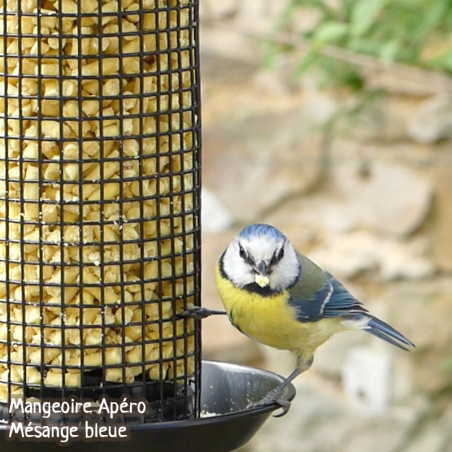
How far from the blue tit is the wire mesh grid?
0.62 ft

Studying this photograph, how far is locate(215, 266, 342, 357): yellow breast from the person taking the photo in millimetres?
3006

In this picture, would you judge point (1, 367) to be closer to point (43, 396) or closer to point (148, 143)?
point (43, 396)

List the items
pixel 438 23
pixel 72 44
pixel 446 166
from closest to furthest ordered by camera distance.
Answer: pixel 72 44 < pixel 438 23 < pixel 446 166

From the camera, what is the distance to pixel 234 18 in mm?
4766

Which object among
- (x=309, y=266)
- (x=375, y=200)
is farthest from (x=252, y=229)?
(x=375, y=200)

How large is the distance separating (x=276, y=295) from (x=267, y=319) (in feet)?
0.23

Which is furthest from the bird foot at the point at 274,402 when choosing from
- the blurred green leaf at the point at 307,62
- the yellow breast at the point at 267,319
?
the blurred green leaf at the point at 307,62

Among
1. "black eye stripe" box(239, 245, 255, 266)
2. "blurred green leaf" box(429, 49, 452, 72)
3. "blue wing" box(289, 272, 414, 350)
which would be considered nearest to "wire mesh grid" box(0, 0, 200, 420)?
"black eye stripe" box(239, 245, 255, 266)

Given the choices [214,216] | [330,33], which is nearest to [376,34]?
[330,33]

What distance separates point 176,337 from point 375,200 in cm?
194

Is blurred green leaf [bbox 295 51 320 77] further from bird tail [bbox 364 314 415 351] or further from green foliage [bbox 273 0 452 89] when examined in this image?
bird tail [bbox 364 314 415 351]

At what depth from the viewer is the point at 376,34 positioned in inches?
165

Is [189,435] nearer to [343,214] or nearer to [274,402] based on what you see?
[274,402]

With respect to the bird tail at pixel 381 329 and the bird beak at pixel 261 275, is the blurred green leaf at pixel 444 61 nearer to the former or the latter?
the bird tail at pixel 381 329
